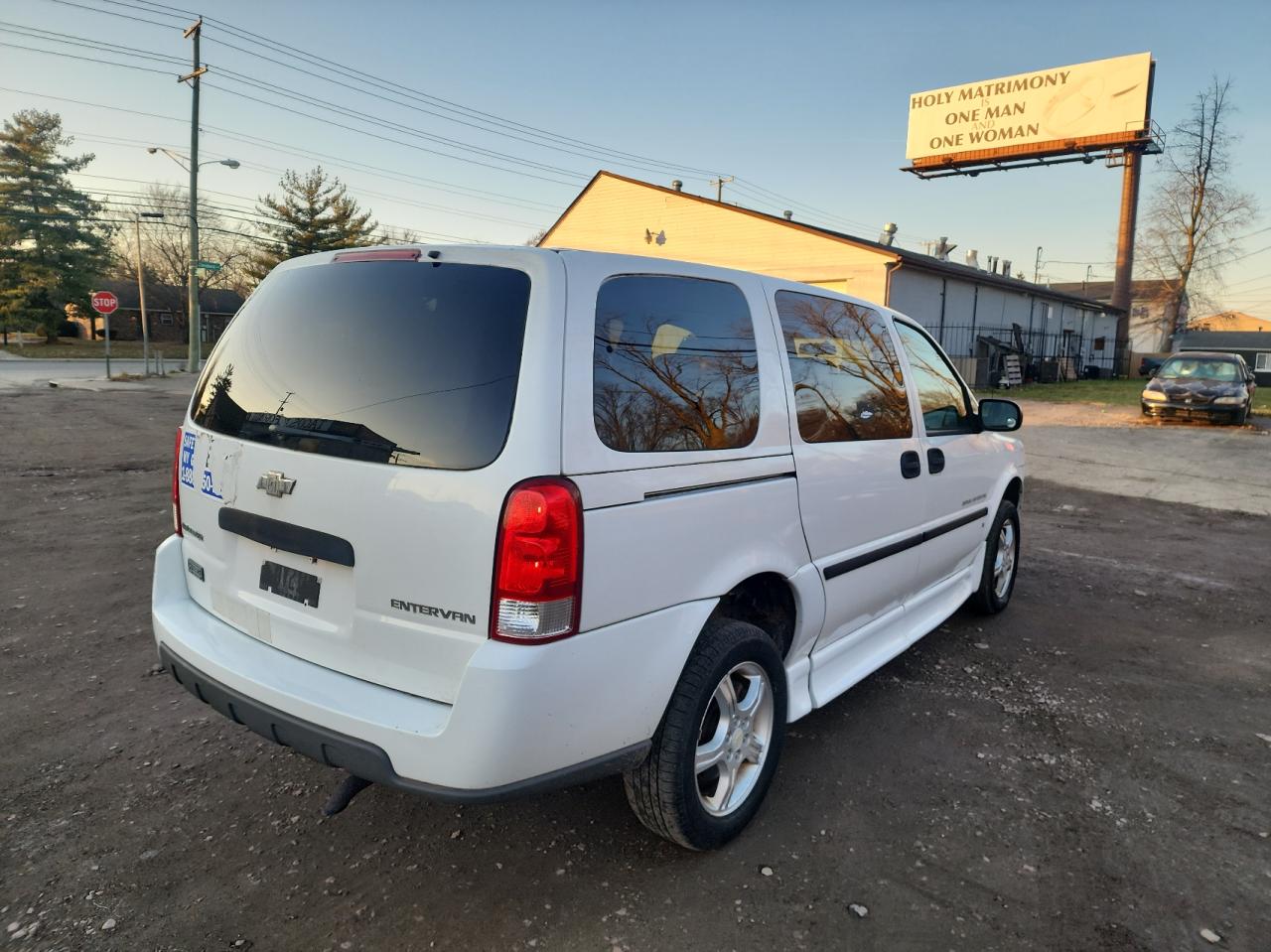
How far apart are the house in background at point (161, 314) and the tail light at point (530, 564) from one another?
66.8 meters

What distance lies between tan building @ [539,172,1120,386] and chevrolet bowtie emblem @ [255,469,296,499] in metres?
22.8

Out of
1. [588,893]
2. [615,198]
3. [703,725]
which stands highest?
[615,198]

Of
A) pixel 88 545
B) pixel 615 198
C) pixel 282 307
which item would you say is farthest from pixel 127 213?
pixel 282 307

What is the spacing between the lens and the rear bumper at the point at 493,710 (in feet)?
6.57

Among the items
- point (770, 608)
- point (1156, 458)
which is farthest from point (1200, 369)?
point (770, 608)

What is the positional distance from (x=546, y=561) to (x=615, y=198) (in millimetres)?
31347

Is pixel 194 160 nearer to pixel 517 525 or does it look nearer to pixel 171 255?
pixel 517 525

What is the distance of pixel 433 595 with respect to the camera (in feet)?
6.83

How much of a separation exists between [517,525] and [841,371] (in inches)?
72.3

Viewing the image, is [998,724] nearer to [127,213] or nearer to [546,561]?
[546,561]

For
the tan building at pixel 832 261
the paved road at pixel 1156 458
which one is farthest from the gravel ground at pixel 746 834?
the tan building at pixel 832 261

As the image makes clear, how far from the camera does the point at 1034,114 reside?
140ft

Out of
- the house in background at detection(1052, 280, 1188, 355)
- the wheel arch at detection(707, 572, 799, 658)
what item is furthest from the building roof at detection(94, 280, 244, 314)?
the wheel arch at detection(707, 572, 799, 658)

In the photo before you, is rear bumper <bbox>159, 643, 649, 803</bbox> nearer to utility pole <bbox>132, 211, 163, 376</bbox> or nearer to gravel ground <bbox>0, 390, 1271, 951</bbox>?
gravel ground <bbox>0, 390, 1271, 951</bbox>
